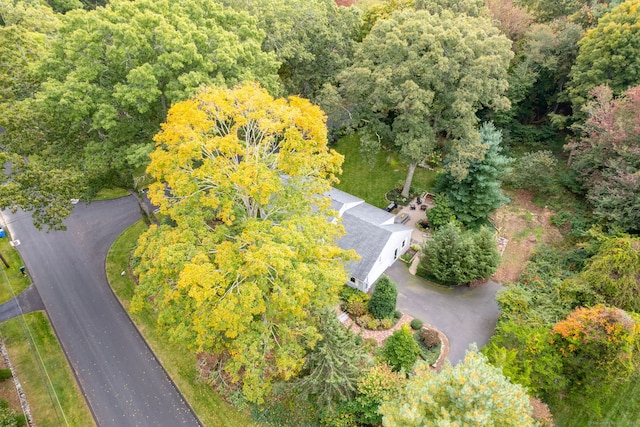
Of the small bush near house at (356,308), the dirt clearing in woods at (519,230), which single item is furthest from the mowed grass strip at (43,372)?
the dirt clearing in woods at (519,230)

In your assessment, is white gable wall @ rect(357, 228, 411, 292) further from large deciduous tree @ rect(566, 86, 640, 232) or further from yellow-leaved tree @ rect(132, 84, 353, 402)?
large deciduous tree @ rect(566, 86, 640, 232)

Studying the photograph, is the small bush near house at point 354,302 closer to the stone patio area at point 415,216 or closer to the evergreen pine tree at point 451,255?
the evergreen pine tree at point 451,255

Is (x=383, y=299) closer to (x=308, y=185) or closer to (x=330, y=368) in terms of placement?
(x=330, y=368)

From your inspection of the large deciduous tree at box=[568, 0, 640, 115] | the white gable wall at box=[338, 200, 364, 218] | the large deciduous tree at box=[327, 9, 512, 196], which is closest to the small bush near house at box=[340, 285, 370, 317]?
the white gable wall at box=[338, 200, 364, 218]

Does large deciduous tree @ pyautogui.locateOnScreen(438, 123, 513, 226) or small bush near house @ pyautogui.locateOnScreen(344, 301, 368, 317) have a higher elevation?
large deciduous tree @ pyautogui.locateOnScreen(438, 123, 513, 226)

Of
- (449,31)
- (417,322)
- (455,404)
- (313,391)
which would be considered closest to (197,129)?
(313,391)

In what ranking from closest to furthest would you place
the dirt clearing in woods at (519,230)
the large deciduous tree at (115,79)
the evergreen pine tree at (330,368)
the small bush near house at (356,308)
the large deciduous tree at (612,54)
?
the evergreen pine tree at (330,368) < the large deciduous tree at (115,79) < the small bush near house at (356,308) < the dirt clearing in woods at (519,230) < the large deciduous tree at (612,54)


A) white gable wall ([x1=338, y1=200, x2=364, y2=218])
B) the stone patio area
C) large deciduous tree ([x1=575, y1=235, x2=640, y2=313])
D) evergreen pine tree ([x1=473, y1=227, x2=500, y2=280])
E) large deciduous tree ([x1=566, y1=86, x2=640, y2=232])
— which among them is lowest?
the stone patio area
